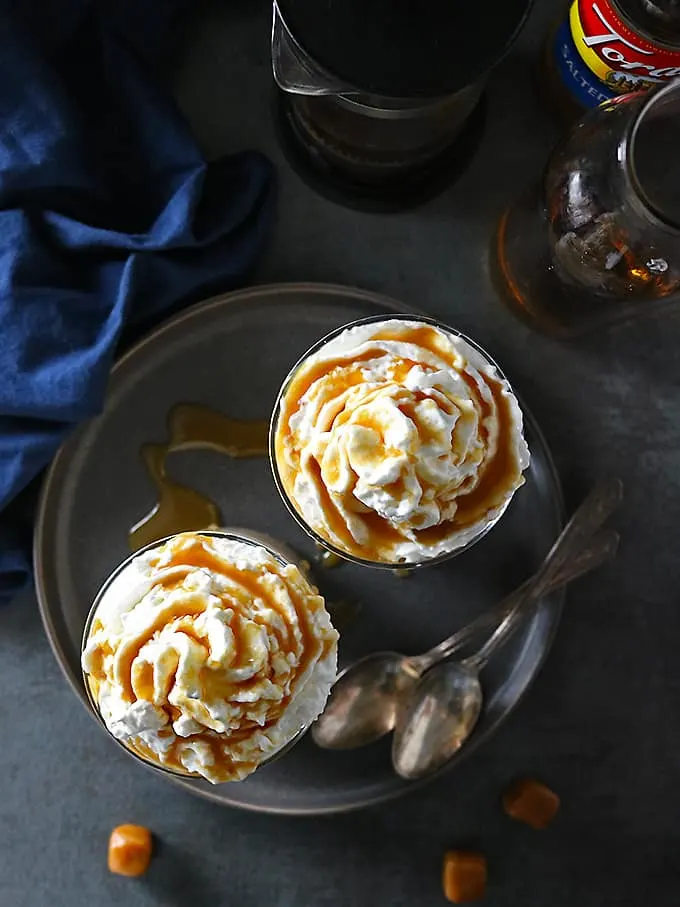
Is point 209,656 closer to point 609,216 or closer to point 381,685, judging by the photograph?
point 381,685

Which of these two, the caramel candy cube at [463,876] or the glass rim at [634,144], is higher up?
the glass rim at [634,144]

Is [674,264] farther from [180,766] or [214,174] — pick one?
[180,766]

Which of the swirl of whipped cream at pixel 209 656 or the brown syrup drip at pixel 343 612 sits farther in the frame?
the brown syrup drip at pixel 343 612

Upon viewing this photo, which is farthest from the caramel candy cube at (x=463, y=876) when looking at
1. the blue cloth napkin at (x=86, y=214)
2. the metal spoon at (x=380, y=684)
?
the blue cloth napkin at (x=86, y=214)

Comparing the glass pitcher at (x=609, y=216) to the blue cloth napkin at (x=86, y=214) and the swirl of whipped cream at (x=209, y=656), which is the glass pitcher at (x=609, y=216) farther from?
the swirl of whipped cream at (x=209, y=656)

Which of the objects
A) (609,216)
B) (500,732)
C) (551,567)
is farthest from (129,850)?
(609,216)

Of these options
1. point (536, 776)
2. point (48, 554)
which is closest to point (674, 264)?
point (536, 776)
